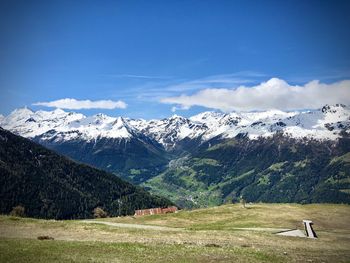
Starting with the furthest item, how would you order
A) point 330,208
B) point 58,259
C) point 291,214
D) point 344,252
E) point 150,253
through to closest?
point 330,208, point 291,214, point 344,252, point 150,253, point 58,259

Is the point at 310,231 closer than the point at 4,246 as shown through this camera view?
No

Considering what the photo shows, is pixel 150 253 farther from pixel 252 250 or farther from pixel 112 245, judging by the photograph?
pixel 252 250

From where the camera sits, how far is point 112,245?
49.1m

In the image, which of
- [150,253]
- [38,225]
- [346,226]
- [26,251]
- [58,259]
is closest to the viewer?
[58,259]

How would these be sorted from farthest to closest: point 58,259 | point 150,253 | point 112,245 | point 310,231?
1. point 310,231
2. point 112,245
3. point 150,253
4. point 58,259

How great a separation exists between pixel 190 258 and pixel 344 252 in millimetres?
24754

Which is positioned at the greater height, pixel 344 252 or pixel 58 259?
pixel 58 259

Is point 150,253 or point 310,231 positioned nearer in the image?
point 150,253

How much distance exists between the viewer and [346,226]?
310 feet

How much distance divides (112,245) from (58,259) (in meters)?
11.2

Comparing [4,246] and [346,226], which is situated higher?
[4,246]

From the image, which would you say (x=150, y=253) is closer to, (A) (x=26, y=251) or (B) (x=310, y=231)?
(A) (x=26, y=251)

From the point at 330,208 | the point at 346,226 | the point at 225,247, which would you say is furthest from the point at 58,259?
the point at 330,208

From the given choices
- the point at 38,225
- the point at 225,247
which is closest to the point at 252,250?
the point at 225,247
